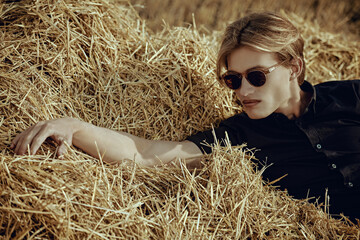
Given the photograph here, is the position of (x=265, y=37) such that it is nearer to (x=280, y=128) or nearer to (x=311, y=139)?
(x=280, y=128)

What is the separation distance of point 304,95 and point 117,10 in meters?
1.85

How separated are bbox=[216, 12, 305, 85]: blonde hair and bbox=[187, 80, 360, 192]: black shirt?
0.40 meters

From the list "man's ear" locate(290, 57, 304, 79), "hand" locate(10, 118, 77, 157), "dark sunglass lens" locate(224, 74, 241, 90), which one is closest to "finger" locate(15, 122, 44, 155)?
"hand" locate(10, 118, 77, 157)

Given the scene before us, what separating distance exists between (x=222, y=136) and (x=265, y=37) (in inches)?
31.0

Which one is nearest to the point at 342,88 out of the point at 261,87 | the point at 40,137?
the point at 261,87

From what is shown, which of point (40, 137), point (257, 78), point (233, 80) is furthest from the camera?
point (233, 80)

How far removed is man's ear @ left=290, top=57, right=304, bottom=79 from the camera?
2338mm

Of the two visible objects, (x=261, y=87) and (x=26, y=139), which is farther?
(x=261, y=87)

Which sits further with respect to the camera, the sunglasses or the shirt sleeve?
the shirt sleeve

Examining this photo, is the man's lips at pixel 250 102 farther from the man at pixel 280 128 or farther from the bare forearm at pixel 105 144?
the bare forearm at pixel 105 144

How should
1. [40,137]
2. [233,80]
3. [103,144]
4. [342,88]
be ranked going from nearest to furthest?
[40,137] < [103,144] < [233,80] < [342,88]

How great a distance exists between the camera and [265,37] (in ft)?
7.20

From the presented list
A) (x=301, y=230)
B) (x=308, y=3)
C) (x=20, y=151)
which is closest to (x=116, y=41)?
(x=20, y=151)

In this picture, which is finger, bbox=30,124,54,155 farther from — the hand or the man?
the man
